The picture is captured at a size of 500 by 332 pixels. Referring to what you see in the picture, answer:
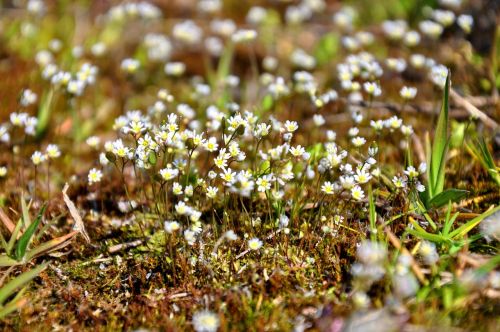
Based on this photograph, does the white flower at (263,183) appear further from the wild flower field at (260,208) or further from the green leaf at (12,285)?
the green leaf at (12,285)

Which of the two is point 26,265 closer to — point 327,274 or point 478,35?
point 327,274

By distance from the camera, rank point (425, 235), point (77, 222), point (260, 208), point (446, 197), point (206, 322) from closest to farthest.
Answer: point (206, 322)
point (425, 235)
point (446, 197)
point (77, 222)
point (260, 208)

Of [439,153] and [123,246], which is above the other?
[439,153]

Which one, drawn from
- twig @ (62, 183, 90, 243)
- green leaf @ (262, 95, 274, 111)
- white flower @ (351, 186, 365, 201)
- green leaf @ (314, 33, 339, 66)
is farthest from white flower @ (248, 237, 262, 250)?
green leaf @ (314, 33, 339, 66)

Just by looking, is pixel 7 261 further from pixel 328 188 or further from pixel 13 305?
pixel 328 188

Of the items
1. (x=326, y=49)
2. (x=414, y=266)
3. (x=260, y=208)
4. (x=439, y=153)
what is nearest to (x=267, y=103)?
(x=260, y=208)

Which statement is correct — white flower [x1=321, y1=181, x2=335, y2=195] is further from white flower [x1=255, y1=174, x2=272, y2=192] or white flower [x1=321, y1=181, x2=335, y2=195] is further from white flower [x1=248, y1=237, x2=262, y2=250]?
white flower [x1=248, y1=237, x2=262, y2=250]

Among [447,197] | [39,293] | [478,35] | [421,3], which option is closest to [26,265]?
[39,293]

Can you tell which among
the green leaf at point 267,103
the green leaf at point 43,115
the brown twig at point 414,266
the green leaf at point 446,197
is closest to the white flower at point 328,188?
the brown twig at point 414,266
